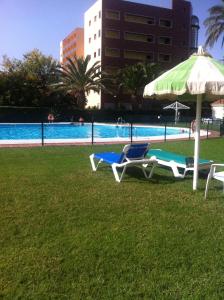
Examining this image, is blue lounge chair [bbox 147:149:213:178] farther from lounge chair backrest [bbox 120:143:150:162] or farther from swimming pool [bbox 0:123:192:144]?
swimming pool [bbox 0:123:192:144]

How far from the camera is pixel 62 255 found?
4.23m

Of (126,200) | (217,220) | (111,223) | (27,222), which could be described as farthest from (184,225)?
(27,222)

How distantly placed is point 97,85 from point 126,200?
131 ft

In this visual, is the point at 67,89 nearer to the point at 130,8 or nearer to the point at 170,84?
the point at 130,8

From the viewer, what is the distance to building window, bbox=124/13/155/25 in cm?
5654

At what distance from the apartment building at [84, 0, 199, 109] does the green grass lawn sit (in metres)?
48.6

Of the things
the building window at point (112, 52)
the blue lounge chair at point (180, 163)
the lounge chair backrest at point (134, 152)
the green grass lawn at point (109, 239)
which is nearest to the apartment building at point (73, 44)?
the building window at point (112, 52)

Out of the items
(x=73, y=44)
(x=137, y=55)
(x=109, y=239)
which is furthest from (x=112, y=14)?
(x=109, y=239)

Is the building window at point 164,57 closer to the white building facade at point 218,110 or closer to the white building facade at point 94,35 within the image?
the white building facade at point 94,35

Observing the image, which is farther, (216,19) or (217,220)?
(216,19)

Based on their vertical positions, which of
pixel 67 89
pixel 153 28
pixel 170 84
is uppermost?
pixel 153 28

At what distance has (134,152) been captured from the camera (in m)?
8.66

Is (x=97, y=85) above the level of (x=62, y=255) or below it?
above

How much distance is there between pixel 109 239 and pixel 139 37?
188 feet
